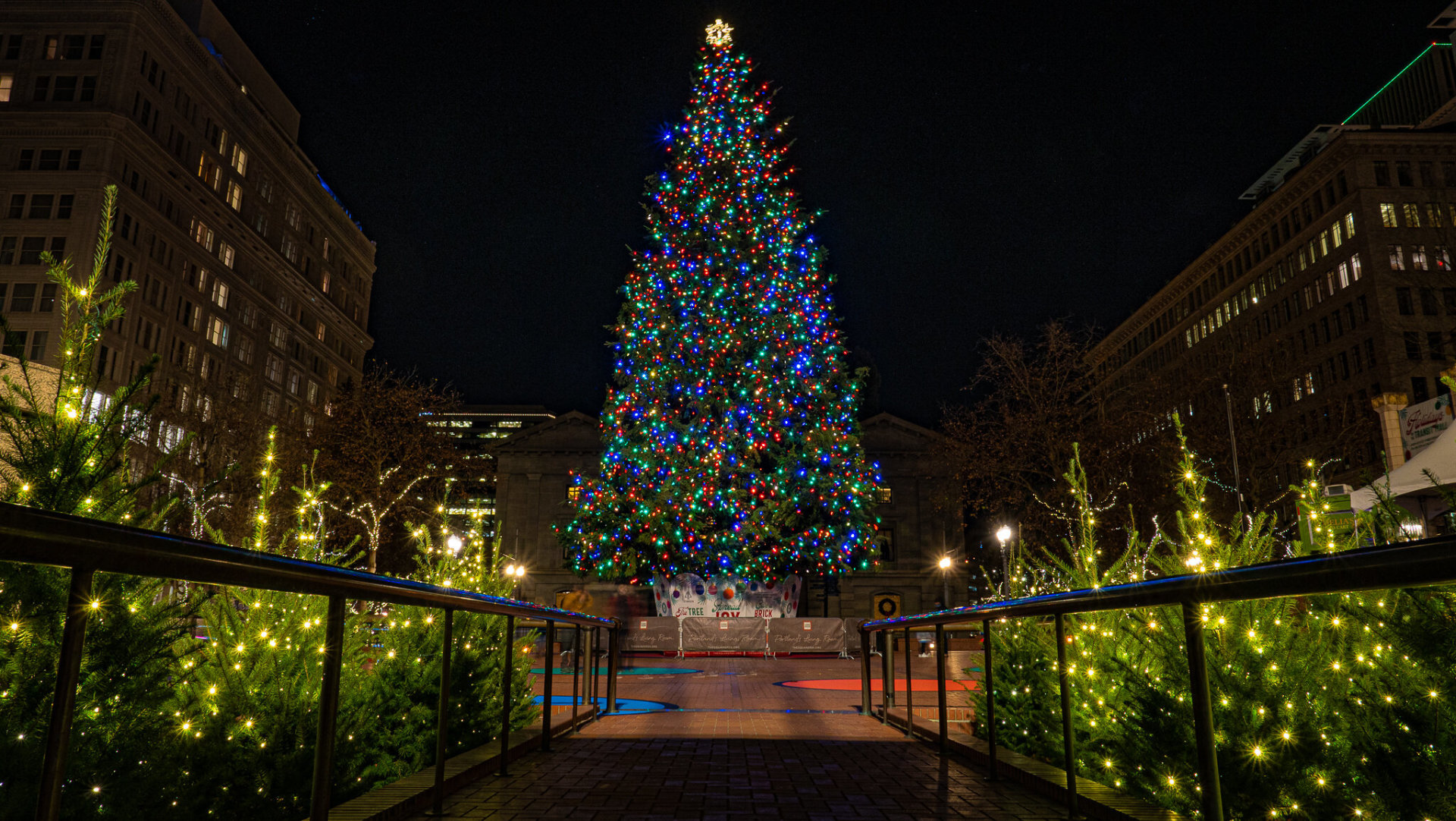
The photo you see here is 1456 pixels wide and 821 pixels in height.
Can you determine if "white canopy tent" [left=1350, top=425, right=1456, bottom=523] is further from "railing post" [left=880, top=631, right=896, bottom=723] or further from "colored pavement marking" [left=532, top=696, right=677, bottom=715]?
"colored pavement marking" [left=532, top=696, right=677, bottom=715]

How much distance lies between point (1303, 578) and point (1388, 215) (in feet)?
253

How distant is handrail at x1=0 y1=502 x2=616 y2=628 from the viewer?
178cm

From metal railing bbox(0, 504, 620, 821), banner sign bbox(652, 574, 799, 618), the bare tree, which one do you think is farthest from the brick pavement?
the bare tree

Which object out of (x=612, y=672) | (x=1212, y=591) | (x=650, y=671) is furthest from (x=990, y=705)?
(x=650, y=671)

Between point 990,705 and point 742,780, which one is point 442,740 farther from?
point 990,705

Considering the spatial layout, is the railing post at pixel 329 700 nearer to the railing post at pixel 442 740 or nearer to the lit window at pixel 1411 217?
the railing post at pixel 442 740

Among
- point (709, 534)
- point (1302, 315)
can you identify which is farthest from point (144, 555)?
point (1302, 315)

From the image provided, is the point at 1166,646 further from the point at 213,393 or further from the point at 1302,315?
the point at 1302,315

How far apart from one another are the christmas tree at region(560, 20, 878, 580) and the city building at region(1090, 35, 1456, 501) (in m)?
15.2

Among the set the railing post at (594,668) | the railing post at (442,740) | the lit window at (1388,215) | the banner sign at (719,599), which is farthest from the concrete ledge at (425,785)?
the lit window at (1388,215)

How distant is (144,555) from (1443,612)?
4292 millimetres

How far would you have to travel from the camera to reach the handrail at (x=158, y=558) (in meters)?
1.78

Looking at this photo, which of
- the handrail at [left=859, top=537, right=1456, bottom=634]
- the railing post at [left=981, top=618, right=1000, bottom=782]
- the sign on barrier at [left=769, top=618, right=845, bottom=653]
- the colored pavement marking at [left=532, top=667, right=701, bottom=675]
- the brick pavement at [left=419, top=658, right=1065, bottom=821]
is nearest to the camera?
the handrail at [left=859, top=537, right=1456, bottom=634]

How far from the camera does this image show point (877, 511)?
56688 mm
